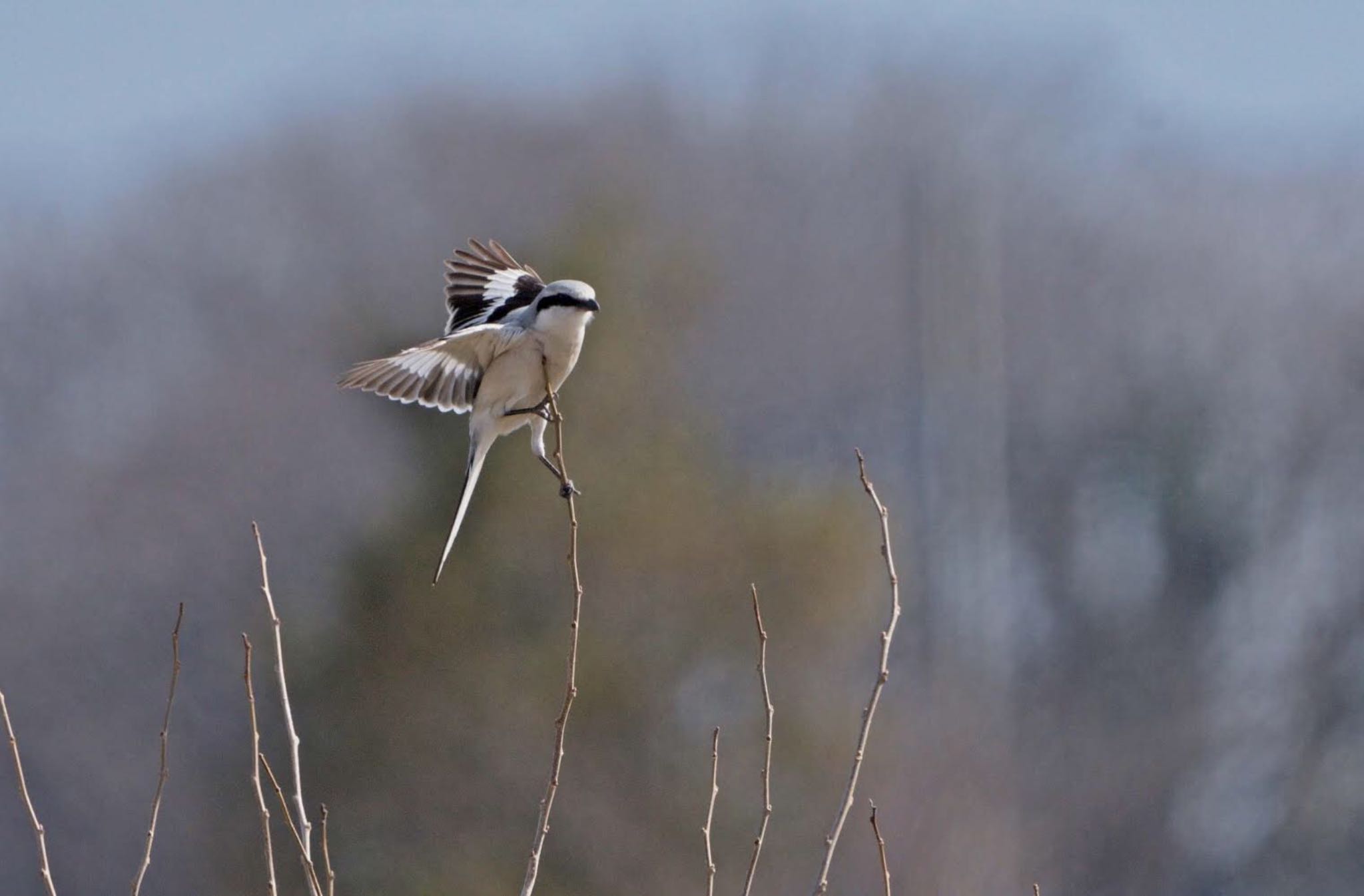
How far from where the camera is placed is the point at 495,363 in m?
4.80

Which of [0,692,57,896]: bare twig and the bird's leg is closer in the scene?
[0,692,57,896]: bare twig

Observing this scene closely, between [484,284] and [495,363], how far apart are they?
691mm

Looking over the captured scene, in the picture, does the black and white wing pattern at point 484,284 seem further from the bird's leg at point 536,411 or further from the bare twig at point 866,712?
the bare twig at point 866,712

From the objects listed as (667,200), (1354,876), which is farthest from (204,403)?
(1354,876)

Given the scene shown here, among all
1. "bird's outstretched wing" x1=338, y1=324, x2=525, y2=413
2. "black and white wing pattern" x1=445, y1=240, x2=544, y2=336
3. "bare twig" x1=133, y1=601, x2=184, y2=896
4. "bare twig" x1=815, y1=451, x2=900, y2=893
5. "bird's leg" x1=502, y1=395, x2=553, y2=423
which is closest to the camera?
"bare twig" x1=133, y1=601, x2=184, y2=896

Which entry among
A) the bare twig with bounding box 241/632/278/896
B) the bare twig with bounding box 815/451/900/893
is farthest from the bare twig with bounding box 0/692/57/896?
the bare twig with bounding box 815/451/900/893

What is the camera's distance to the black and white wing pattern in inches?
206

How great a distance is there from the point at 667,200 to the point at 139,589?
26.3ft

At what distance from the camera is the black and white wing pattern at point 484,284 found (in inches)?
206

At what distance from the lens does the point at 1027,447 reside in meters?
22.3

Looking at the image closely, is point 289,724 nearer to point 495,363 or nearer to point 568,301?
point 568,301

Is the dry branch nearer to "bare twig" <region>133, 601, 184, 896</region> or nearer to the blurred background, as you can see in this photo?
"bare twig" <region>133, 601, 184, 896</region>

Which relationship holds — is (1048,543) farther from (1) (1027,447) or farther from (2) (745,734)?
(2) (745,734)

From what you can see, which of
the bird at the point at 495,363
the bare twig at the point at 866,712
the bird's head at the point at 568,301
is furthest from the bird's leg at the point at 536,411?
the bare twig at the point at 866,712
